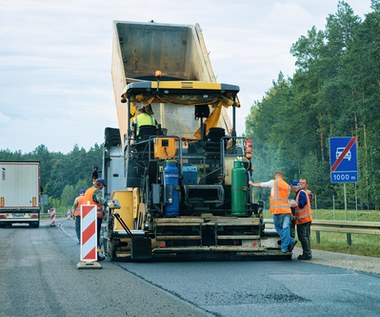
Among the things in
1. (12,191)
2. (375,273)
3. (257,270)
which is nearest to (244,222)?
(257,270)

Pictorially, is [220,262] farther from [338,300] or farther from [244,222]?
[338,300]

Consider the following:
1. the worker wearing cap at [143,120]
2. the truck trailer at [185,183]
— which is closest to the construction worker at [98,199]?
the truck trailer at [185,183]

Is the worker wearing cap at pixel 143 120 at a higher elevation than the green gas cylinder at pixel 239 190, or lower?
higher

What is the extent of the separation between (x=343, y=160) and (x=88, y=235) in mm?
6780

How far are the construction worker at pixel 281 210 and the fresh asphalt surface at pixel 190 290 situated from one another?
51cm

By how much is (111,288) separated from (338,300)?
2813 mm

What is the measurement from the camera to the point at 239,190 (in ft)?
43.5

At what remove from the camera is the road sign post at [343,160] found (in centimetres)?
1675

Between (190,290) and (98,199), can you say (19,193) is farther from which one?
(190,290)

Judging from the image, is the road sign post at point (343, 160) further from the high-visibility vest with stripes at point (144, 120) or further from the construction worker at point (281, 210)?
the high-visibility vest with stripes at point (144, 120)

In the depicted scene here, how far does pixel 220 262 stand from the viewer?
13.1m

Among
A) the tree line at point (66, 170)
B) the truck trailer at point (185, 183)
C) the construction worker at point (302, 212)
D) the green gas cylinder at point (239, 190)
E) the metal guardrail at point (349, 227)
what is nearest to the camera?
the truck trailer at point (185, 183)


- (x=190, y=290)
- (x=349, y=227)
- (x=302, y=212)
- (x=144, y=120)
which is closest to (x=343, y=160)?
(x=349, y=227)

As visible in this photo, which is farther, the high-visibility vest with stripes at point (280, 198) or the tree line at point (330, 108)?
the tree line at point (330, 108)
